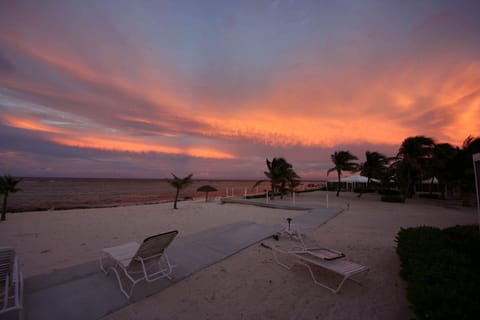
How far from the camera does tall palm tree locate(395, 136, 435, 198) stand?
50.9 feet

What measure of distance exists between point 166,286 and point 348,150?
23.0 metres

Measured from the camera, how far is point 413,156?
1595 centimetres

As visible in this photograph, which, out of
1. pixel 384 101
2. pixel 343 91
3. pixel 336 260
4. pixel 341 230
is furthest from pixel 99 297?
pixel 384 101

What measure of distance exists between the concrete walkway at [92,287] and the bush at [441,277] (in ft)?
11.0

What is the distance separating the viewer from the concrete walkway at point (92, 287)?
8.66ft

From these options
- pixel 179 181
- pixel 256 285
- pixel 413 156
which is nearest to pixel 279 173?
pixel 179 181

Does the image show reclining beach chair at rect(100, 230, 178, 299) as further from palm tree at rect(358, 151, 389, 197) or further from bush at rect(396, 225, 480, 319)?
palm tree at rect(358, 151, 389, 197)

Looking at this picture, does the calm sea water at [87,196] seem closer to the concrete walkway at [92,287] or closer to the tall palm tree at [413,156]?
the tall palm tree at [413,156]

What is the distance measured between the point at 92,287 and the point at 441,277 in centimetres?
488

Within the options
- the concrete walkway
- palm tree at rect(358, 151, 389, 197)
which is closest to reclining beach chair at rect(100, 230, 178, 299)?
the concrete walkway

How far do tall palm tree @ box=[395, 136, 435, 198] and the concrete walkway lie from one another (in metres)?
17.4

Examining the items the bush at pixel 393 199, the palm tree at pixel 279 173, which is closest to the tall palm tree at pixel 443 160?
the bush at pixel 393 199

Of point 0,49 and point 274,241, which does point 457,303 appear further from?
point 0,49

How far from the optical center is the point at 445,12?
6.68 metres
